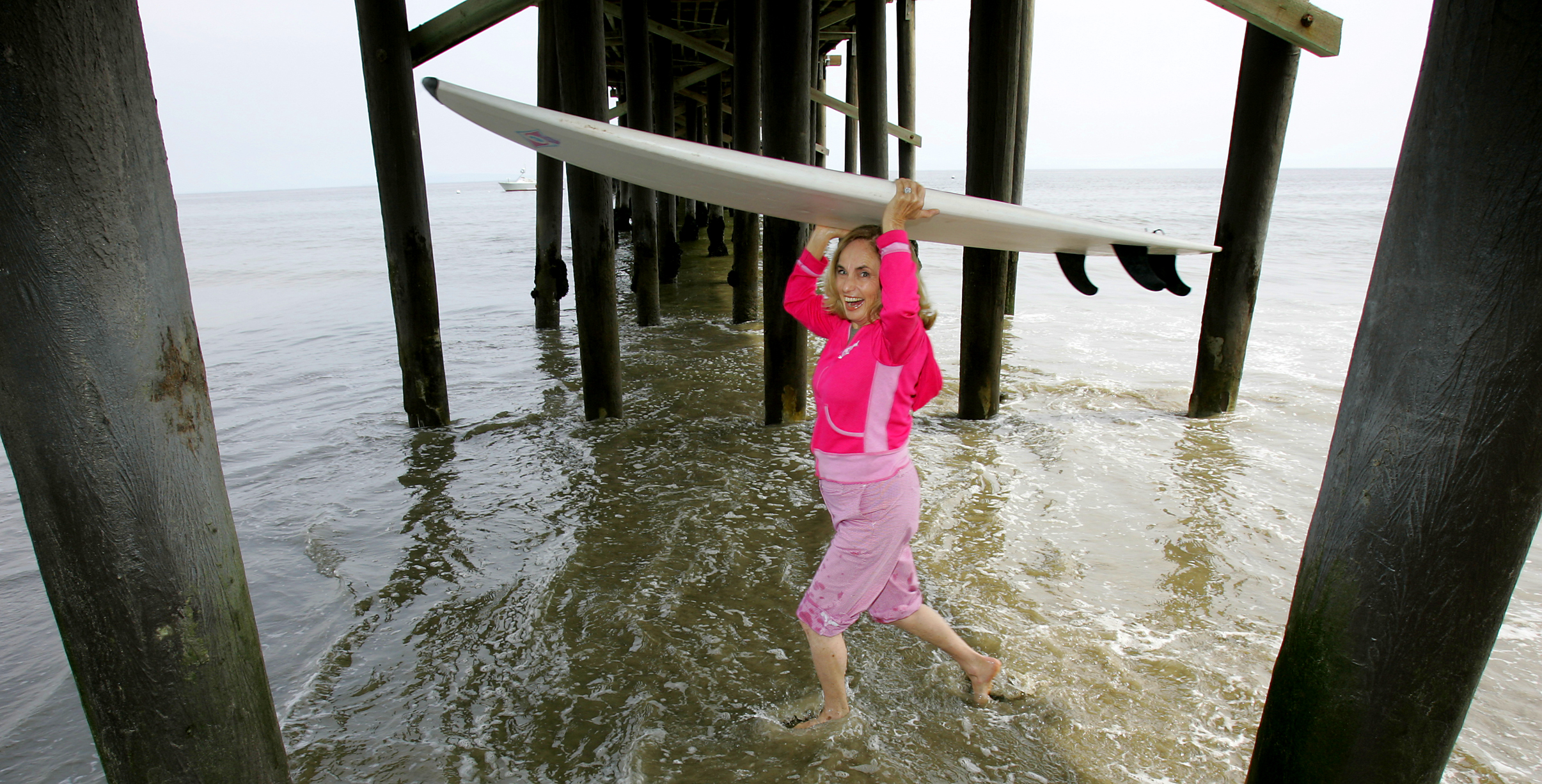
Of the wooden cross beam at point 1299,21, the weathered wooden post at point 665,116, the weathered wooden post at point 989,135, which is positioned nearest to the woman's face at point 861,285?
the weathered wooden post at point 989,135

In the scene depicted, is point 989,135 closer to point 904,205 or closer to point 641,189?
point 904,205

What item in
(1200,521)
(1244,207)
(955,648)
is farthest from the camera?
(1244,207)

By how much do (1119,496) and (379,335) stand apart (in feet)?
26.9

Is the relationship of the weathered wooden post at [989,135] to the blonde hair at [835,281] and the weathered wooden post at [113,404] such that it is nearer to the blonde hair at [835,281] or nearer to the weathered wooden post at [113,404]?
the blonde hair at [835,281]

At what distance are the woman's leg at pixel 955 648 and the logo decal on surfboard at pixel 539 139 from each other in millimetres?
1905

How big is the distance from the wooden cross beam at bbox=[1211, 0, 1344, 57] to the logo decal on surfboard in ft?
11.6

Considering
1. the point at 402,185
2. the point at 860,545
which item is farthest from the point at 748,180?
the point at 402,185

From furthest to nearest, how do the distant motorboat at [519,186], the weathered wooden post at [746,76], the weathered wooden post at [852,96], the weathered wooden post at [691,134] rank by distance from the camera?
the distant motorboat at [519,186] < the weathered wooden post at [691,134] < the weathered wooden post at [852,96] < the weathered wooden post at [746,76]

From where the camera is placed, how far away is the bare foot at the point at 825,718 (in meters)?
2.48

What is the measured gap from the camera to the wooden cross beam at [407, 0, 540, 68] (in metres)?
4.78

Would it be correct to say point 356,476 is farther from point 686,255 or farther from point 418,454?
point 686,255

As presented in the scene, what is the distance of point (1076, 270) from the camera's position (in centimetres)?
354

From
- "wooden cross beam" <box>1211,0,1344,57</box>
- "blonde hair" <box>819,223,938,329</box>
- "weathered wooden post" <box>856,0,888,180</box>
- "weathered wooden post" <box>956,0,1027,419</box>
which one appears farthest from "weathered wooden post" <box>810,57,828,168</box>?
"blonde hair" <box>819,223,938,329</box>

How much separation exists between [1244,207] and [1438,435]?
409cm
